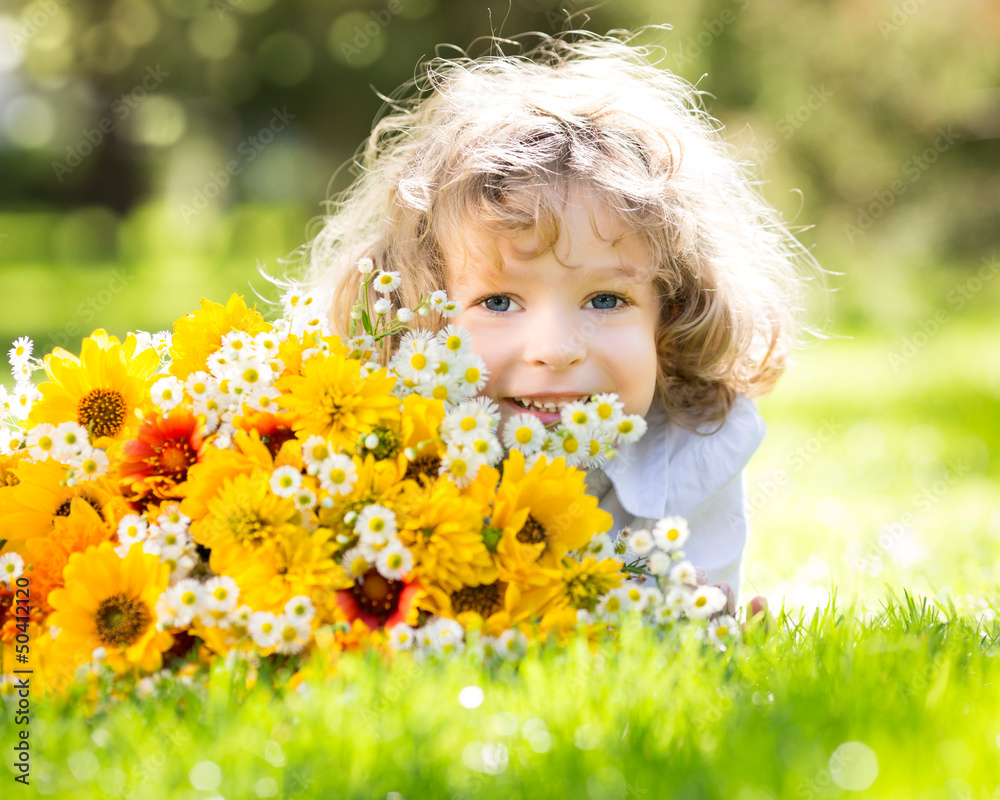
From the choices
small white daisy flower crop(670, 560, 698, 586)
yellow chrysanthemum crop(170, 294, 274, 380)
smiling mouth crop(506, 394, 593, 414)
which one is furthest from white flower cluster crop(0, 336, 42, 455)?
small white daisy flower crop(670, 560, 698, 586)

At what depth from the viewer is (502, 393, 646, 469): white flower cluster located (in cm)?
192

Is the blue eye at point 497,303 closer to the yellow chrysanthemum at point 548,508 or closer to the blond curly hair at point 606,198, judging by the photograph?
the blond curly hair at point 606,198

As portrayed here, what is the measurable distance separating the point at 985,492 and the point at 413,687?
3489mm

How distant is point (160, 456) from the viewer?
1915 millimetres

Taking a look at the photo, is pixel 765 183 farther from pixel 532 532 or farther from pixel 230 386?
pixel 230 386

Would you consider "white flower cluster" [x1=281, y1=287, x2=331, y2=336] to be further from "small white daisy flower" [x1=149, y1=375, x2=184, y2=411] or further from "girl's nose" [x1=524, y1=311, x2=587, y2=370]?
"girl's nose" [x1=524, y1=311, x2=587, y2=370]

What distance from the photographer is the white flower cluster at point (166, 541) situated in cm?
177

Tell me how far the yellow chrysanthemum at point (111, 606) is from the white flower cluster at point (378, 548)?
0.33m

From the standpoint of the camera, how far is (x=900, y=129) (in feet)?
44.1

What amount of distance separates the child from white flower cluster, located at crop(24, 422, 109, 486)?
A: 897 mm

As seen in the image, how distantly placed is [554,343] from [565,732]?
1.01 meters

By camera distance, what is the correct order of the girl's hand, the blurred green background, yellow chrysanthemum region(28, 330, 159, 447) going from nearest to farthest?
yellow chrysanthemum region(28, 330, 159, 447) < the girl's hand < the blurred green background

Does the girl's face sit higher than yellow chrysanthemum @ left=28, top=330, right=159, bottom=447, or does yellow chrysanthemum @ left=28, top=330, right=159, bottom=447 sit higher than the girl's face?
the girl's face

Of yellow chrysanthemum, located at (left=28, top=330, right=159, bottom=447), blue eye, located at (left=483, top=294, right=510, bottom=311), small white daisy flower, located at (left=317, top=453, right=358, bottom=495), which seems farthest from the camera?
blue eye, located at (left=483, top=294, right=510, bottom=311)
